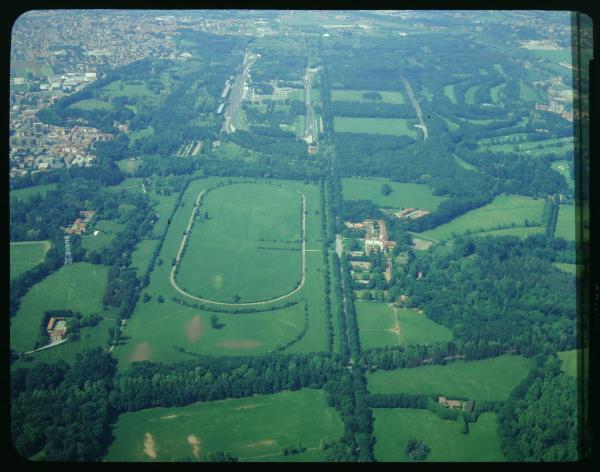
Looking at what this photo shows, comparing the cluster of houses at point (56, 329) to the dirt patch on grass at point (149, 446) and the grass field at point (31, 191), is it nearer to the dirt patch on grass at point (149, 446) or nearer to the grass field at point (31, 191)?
the dirt patch on grass at point (149, 446)

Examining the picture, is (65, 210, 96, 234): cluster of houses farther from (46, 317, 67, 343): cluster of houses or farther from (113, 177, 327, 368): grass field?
(46, 317, 67, 343): cluster of houses

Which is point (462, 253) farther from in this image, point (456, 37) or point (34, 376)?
point (456, 37)

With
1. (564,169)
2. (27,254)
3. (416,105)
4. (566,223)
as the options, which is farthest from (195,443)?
(416,105)

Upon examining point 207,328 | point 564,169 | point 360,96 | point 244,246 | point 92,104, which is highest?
point 92,104

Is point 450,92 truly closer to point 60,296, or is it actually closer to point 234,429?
point 60,296

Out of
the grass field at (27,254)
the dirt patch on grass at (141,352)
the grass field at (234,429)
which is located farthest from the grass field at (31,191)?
the grass field at (234,429)

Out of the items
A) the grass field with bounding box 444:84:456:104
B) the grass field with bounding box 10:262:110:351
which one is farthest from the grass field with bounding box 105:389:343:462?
the grass field with bounding box 444:84:456:104
